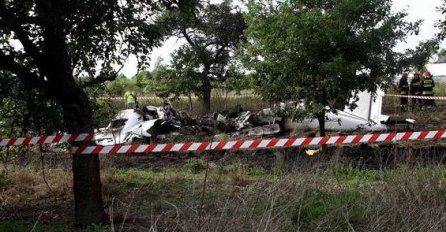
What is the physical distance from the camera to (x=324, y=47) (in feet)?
34.1

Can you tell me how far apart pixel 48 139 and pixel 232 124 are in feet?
32.0

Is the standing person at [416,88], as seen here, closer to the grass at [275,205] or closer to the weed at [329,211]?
the grass at [275,205]

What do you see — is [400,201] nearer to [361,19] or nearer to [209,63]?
[361,19]

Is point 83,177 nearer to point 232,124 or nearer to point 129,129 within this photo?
point 129,129

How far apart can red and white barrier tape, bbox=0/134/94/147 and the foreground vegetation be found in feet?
2.23

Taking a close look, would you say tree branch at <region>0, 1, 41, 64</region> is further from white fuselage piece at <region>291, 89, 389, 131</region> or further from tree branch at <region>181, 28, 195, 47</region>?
tree branch at <region>181, 28, 195, 47</region>

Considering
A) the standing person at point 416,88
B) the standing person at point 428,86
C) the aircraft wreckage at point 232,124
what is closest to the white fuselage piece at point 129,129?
the aircraft wreckage at point 232,124

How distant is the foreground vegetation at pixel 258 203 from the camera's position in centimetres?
417

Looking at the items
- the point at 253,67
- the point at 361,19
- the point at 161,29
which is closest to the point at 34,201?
the point at 161,29

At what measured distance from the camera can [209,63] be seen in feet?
72.8

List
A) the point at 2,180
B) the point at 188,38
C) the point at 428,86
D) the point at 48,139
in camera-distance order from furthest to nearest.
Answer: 1. the point at 188,38
2. the point at 428,86
3. the point at 2,180
4. the point at 48,139

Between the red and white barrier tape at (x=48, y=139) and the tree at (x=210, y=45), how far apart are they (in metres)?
15.3

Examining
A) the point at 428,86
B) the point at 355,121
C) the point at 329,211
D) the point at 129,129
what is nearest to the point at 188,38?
the point at 129,129

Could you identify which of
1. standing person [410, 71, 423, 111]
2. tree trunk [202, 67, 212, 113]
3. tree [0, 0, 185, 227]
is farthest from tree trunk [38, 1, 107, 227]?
tree trunk [202, 67, 212, 113]
